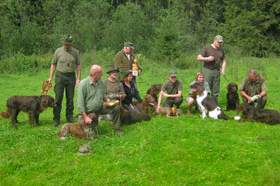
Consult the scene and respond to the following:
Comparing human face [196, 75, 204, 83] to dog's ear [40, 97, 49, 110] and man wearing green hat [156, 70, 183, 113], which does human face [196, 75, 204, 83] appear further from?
dog's ear [40, 97, 49, 110]

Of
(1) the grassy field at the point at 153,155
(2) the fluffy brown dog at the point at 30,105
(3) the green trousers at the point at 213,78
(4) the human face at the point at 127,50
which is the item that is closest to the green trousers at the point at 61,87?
(2) the fluffy brown dog at the point at 30,105

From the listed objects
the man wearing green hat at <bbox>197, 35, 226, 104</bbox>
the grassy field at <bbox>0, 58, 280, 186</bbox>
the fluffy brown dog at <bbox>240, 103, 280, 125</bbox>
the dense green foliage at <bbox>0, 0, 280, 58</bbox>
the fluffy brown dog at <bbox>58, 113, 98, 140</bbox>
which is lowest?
the grassy field at <bbox>0, 58, 280, 186</bbox>

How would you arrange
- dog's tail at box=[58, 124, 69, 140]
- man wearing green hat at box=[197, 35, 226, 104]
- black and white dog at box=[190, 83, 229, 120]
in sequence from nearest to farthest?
dog's tail at box=[58, 124, 69, 140] → black and white dog at box=[190, 83, 229, 120] → man wearing green hat at box=[197, 35, 226, 104]

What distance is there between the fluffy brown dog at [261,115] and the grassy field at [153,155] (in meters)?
0.20

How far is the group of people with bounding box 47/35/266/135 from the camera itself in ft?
21.7

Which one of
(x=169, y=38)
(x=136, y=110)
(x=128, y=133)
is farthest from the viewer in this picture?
(x=169, y=38)

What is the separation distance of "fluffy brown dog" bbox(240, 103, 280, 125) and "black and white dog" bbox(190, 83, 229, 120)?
0.55 metres

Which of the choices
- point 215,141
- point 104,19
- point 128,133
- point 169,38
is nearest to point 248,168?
point 215,141

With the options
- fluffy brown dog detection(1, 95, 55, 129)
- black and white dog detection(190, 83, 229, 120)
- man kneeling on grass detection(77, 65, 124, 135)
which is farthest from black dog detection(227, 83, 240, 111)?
fluffy brown dog detection(1, 95, 55, 129)

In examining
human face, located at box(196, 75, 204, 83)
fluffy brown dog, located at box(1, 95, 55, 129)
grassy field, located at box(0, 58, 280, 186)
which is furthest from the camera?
human face, located at box(196, 75, 204, 83)

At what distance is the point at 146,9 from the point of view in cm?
3031

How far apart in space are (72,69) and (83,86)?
1.63m

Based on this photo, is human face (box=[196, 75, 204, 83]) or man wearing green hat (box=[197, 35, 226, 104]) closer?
human face (box=[196, 75, 204, 83])

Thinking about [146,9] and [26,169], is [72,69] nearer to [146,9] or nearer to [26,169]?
[26,169]
